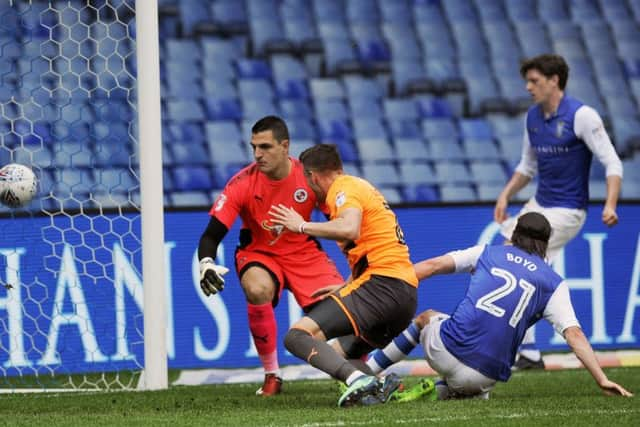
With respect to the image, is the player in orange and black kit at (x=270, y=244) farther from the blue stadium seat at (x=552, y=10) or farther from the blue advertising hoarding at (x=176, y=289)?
the blue stadium seat at (x=552, y=10)

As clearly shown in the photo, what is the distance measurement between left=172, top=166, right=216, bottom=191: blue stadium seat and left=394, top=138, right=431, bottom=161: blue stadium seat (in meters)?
2.06

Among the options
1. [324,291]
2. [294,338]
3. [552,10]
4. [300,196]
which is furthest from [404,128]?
[294,338]

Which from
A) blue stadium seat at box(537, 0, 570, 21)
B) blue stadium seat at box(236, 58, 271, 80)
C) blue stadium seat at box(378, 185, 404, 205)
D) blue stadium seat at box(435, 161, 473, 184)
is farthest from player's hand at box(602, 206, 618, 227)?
blue stadium seat at box(537, 0, 570, 21)

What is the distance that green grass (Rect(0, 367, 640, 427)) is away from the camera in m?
5.55

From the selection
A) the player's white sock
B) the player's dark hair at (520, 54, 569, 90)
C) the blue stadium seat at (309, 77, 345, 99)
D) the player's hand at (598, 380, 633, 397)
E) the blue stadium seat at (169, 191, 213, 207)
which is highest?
the blue stadium seat at (309, 77, 345, 99)

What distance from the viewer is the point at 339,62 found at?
14320mm

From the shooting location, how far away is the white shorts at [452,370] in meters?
6.41

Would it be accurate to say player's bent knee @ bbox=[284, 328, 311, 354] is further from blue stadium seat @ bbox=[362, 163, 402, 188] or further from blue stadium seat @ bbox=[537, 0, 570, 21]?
blue stadium seat @ bbox=[537, 0, 570, 21]

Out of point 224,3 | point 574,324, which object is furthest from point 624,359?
point 224,3

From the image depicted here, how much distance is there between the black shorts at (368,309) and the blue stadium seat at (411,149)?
22.0 feet

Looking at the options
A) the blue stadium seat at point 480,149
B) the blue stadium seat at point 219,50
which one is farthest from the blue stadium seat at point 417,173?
the blue stadium seat at point 219,50

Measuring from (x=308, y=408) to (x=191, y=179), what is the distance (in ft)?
20.7

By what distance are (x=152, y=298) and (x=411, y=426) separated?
2.70 meters

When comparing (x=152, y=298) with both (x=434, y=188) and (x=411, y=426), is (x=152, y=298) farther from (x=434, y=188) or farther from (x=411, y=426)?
(x=434, y=188)
